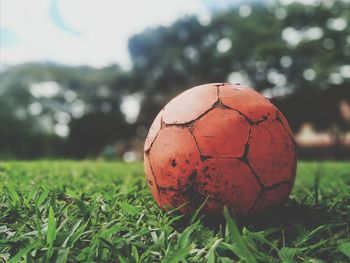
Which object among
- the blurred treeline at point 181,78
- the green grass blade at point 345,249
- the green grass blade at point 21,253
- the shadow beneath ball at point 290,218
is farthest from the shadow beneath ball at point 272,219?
the blurred treeline at point 181,78

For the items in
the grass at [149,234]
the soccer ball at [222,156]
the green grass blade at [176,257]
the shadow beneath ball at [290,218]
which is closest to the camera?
the green grass blade at [176,257]

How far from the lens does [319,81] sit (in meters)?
18.8

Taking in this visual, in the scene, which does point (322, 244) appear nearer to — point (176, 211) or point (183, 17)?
point (176, 211)

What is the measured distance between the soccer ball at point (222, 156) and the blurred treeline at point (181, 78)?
18.1 m

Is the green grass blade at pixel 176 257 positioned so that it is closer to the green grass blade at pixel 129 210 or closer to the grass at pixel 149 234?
the grass at pixel 149 234

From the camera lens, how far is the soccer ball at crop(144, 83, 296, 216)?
1699 millimetres

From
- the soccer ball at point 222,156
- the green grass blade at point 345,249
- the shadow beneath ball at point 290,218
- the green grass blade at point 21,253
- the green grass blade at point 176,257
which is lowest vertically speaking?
the shadow beneath ball at point 290,218

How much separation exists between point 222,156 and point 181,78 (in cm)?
2237

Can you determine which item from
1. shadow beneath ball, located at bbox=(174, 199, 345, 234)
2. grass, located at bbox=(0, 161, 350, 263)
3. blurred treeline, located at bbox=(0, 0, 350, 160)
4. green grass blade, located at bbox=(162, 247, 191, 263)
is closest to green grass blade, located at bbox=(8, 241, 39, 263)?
grass, located at bbox=(0, 161, 350, 263)

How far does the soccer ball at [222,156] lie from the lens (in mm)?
1699

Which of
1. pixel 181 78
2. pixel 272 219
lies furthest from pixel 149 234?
pixel 181 78

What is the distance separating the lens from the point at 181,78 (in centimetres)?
2381

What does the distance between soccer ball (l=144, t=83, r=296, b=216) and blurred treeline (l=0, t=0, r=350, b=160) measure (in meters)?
18.1

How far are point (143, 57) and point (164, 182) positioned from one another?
905 inches
